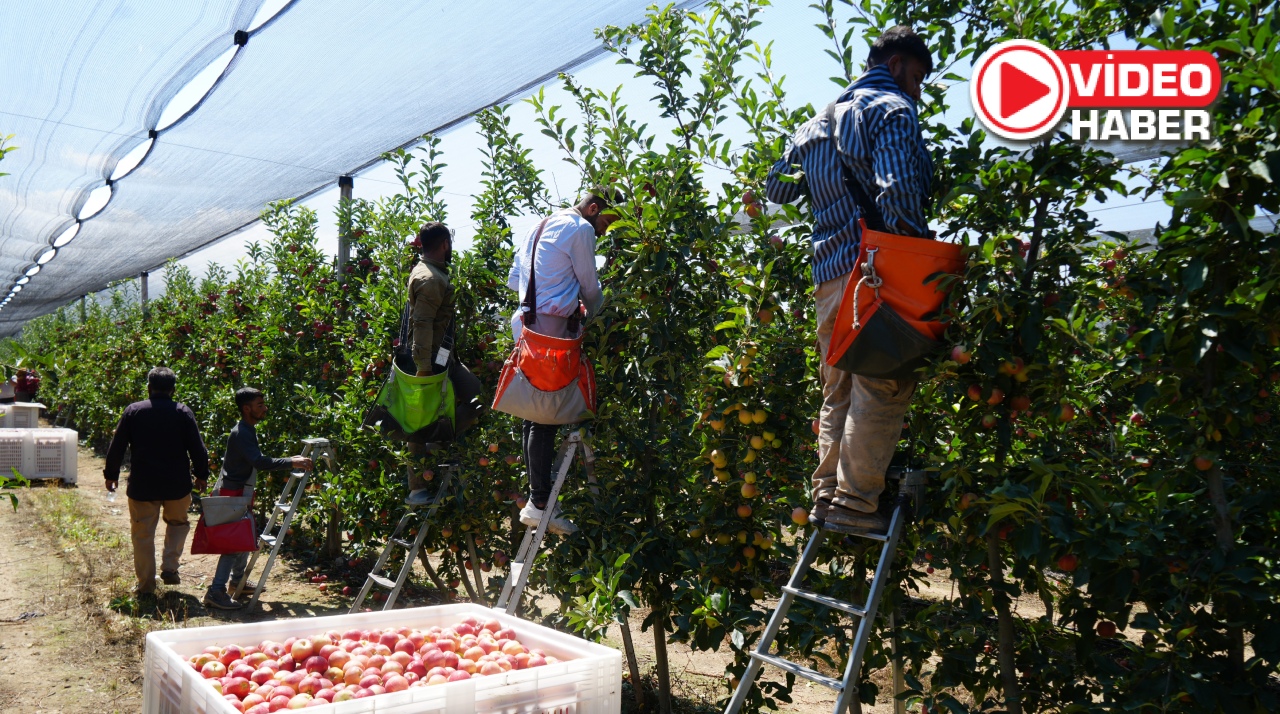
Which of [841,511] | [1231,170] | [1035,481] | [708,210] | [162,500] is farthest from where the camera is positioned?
[162,500]

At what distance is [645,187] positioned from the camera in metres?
3.97

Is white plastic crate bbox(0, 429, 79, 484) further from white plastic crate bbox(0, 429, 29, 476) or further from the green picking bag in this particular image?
the green picking bag

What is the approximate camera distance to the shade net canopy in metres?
5.34

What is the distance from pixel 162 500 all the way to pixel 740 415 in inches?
209

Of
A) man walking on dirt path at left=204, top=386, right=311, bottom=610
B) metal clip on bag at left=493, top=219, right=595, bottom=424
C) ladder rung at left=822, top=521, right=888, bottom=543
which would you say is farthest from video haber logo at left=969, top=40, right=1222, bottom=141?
man walking on dirt path at left=204, top=386, right=311, bottom=610

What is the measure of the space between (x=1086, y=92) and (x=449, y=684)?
2584 millimetres

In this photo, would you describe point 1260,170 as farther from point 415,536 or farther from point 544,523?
point 415,536

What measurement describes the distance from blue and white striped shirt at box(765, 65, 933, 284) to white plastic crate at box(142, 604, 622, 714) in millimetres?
1489

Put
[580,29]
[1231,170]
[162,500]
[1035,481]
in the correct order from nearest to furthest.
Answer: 1. [1231,170]
2. [1035,481]
3. [580,29]
4. [162,500]

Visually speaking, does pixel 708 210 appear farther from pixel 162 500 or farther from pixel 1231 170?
pixel 162 500

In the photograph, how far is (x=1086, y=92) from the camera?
2.72 m

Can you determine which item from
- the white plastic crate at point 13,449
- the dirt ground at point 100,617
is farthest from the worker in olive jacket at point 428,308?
the white plastic crate at point 13,449

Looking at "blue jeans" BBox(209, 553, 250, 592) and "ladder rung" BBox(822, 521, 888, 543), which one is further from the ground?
"ladder rung" BBox(822, 521, 888, 543)

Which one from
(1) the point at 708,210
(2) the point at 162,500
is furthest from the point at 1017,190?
(2) the point at 162,500
